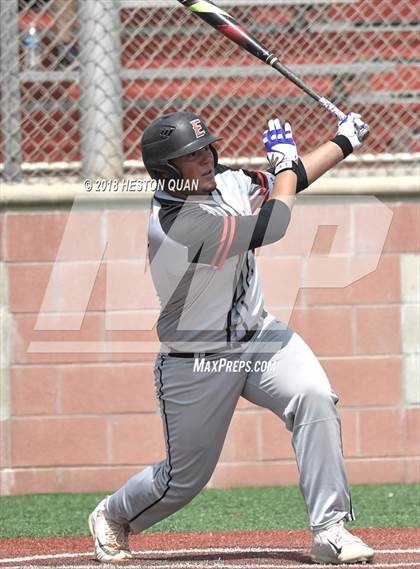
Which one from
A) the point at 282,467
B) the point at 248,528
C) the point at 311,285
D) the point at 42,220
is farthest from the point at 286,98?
the point at 248,528

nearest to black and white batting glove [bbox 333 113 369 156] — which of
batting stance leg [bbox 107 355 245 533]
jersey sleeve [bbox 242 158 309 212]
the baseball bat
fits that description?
the baseball bat

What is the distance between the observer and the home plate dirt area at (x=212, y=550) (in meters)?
4.04

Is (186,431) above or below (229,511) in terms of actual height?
above

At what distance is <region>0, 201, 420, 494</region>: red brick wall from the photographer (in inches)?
244

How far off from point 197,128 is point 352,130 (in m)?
0.64

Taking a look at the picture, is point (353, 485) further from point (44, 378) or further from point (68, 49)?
point (68, 49)

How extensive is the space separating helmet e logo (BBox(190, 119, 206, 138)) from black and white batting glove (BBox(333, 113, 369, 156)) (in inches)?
21.4

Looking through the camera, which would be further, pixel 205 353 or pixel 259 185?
pixel 259 185

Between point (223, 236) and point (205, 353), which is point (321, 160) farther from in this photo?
point (205, 353)

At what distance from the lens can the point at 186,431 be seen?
13.4ft

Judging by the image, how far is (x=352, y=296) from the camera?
245 inches
